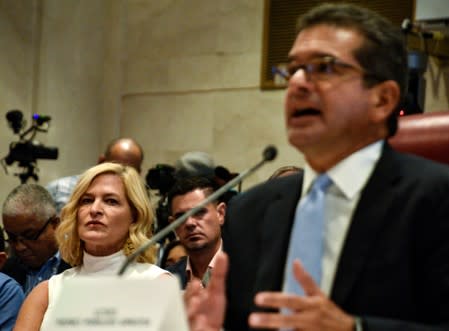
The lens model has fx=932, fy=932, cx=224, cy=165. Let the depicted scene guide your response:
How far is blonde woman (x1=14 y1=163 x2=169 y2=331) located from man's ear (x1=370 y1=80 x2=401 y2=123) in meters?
1.82

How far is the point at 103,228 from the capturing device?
3.78m

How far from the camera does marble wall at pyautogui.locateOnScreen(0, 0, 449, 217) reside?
7.45 metres

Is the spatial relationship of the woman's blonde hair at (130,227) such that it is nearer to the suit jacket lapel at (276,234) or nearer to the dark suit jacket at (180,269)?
the dark suit jacket at (180,269)

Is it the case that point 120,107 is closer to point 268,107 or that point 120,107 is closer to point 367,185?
point 268,107

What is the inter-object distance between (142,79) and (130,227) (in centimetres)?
428

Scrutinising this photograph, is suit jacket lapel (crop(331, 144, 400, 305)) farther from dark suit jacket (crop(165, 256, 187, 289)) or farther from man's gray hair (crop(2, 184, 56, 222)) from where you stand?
man's gray hair (crop(2, 184, 56, 222))

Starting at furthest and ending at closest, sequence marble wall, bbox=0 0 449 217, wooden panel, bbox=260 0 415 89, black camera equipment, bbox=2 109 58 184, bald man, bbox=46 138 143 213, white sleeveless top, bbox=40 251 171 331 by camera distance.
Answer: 1. marble wall, bbox=0 0 449 217
2. wooden panel, bbox=260 0 415 89
3. black camera equipment, bbox=2 109 58 184
4. bald man, bbox=46 138 143 213
5. white sleeveless top, bbox=40 251 171 331

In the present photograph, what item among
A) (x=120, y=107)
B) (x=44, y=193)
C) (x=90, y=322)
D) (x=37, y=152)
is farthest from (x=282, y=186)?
(x=120, y=107)

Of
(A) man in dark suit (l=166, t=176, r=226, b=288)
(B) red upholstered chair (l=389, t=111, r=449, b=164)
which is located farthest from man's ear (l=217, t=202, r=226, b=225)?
(B) red upholstered chair (l=389, t=111, r=449, b=164)

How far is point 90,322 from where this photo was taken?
66.4 inches

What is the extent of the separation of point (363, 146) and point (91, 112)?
6.31 metres

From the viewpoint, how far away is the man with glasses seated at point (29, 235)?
464 cm

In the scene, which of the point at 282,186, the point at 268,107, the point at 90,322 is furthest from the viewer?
the point at 268,107

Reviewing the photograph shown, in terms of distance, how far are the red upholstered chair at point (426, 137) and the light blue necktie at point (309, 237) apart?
0.46 meters
